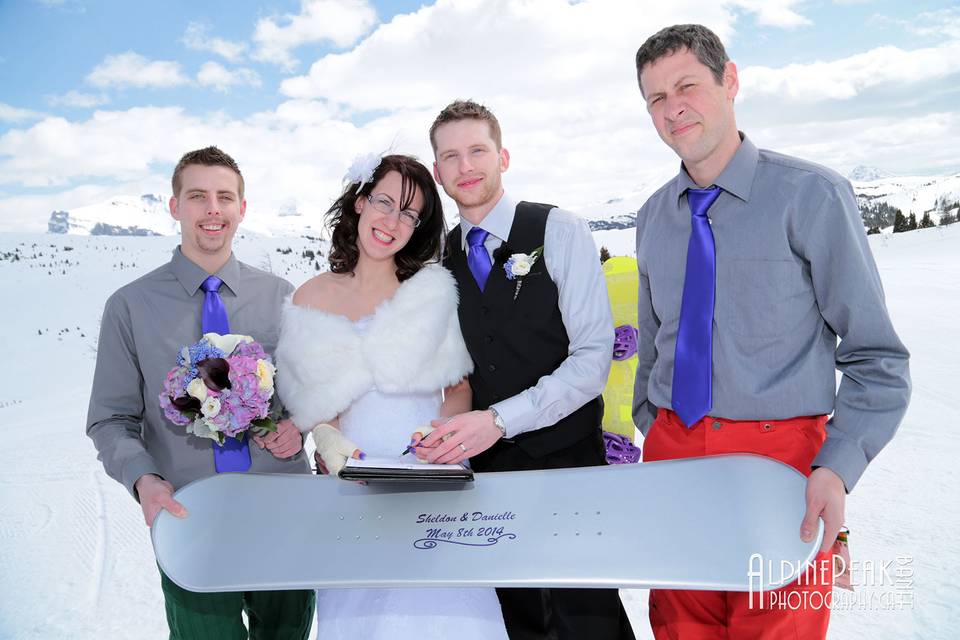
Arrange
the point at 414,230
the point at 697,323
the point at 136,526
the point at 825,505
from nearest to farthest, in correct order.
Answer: the point at 825,505 < the point at 697,323 < the point at 414,230 < the point at 136,526

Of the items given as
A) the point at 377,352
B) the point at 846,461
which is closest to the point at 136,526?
the point at 377,352

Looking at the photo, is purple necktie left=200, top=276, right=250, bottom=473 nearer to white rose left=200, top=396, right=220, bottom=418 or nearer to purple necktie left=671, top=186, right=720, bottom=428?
white rose left=200, top=396, right=220, bottom=418

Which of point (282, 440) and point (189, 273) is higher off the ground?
point (189, 273)

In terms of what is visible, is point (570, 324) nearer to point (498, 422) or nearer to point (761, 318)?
point (498, 422)

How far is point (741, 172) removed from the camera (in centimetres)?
186

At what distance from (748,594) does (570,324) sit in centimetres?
95

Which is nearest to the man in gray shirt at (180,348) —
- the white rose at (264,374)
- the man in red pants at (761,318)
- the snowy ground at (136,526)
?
the white rose at (264,374)

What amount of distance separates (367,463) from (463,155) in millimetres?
1105

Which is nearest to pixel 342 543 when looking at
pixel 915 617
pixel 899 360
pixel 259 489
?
pixel 259 489

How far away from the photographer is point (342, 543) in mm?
1891

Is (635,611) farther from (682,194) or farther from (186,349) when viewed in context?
(186,349)

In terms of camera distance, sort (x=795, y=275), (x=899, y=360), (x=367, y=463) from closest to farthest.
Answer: (x=899, y=360) < (x=795, y=275) < (x=367, y=463)

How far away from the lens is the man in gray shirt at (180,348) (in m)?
2.32

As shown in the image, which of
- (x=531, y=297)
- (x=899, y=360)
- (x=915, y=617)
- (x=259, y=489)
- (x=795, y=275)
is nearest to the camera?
(x=899, y=360)
